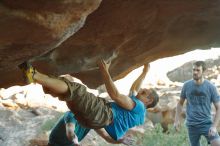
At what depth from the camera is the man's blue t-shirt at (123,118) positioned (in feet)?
19.7

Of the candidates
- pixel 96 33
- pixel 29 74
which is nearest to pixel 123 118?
pixel 96 33

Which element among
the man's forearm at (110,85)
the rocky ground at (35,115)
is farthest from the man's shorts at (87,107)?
the rocky ground at (35,115)

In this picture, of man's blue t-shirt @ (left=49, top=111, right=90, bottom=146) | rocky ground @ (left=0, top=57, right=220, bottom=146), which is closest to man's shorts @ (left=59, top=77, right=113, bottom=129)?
man's blue t-shirt @ (left=49, top=111, right=90, bottom=146)

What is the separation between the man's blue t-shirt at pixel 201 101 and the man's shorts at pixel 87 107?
1.76m

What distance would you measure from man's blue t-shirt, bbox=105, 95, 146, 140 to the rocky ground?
23.4ft

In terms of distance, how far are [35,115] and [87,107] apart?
37.7 feet

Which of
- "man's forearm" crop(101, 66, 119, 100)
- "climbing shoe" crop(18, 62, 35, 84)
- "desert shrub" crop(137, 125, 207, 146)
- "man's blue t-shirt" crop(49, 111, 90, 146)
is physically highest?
"climbing shoe" crop(18, 62, 35, 84)

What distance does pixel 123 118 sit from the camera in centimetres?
604

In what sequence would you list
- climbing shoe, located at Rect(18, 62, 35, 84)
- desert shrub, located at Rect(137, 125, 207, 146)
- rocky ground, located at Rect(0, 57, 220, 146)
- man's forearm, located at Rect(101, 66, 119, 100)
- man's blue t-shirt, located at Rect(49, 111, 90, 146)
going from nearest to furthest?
climbing shoe, located at Rect(18, 62, 35, 84) → man's forearm, located at Rect(101, 66, 119, 100) → man's blue t-shirt, located at Rect(49, 111, 90, 146) → desert shrub, located at Rect(137, 125, 207, 146) → rocky ground, located at Rect(0, 57, 220, 146)

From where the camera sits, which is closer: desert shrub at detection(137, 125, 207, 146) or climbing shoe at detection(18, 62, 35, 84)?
climbing shoe at detection(18, 62, 35, 84)

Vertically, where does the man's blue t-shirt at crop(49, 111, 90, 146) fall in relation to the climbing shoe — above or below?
below

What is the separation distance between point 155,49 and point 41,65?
1.98 m

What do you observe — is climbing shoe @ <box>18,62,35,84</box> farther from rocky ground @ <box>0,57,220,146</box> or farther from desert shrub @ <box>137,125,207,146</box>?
rocky ground @ <box>0,57,220,146</box>

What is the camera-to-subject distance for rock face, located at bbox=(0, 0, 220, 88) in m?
4.21
